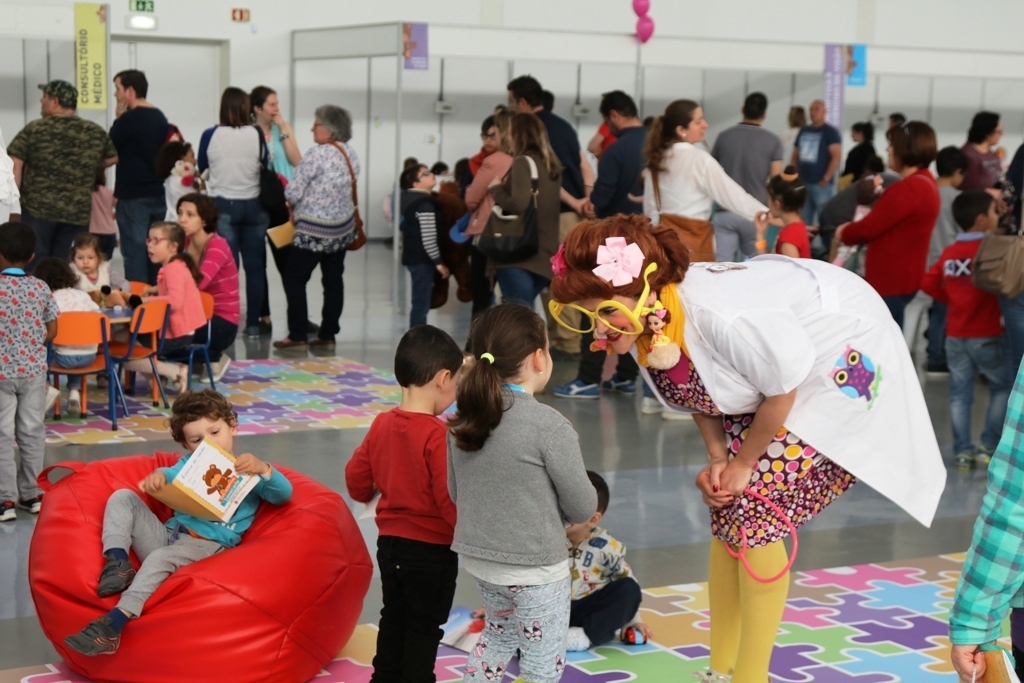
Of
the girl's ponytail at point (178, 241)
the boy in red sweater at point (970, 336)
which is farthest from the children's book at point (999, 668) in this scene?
the girl's ponytail at point (178, 241)

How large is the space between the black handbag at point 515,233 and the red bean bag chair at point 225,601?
3250 millimetres

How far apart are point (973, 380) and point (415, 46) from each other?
902 cm

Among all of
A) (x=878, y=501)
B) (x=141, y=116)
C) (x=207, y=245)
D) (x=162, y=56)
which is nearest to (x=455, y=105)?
(x=162, y=56)

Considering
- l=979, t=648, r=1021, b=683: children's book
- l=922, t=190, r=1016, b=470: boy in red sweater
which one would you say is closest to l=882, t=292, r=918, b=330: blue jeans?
l=922, t=190, r=1016, b=470: boy in red sweater

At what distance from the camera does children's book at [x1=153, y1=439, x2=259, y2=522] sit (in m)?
3.12

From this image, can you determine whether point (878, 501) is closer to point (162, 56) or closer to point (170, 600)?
point (170, 600)

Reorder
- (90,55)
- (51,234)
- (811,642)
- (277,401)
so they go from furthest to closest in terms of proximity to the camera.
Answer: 1. (90,55)
2. (51,234)
3. (277,401)
4. (811,642)

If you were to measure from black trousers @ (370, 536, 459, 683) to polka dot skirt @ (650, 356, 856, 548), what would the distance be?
65cm

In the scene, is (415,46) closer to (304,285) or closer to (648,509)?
(304,285)

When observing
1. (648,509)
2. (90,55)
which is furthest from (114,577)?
(90,55)

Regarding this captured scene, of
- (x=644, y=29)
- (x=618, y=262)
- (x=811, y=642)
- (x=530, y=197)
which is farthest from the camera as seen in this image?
(x=644, y=29)

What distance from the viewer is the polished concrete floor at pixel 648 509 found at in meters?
→ 3.87

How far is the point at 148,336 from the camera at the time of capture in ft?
20.2

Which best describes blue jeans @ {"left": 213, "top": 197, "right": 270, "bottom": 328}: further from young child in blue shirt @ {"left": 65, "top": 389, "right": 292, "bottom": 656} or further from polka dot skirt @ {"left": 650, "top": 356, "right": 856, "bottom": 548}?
polka dot skirt @ {"left": 650, "top": 356, "right": 856, "bottom": 548}
